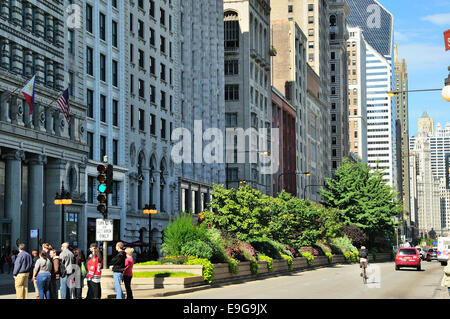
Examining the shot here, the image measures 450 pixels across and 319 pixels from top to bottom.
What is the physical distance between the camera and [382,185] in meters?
98.3

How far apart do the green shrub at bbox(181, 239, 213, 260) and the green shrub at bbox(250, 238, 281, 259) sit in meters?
12.2

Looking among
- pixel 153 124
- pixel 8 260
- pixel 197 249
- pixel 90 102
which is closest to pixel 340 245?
pixel 153 124

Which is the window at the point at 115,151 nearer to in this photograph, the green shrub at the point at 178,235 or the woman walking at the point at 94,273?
the green shrub at the point at 178,235

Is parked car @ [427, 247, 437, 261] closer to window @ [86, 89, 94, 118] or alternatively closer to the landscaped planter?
window @ [86, 89, 94, 118]

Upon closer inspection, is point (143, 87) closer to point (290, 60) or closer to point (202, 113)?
point (202, 113)

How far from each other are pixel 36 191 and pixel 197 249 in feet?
76.5

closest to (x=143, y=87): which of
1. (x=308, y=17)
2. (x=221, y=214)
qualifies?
(x=221, y=214)

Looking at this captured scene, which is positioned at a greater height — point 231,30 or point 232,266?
point 231,30

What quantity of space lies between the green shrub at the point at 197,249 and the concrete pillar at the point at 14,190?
19709 millimetres

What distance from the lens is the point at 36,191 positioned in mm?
56750

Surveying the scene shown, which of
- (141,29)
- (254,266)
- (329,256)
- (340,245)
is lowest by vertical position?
(329,256)

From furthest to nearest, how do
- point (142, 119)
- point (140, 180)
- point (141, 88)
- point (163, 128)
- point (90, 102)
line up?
point (163, 128), point (141, 88), point (142, 119), point (140, 180), point (90, 102)

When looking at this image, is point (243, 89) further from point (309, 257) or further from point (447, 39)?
point (447, 39)
